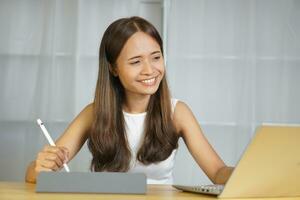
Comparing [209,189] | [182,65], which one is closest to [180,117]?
[209,189]

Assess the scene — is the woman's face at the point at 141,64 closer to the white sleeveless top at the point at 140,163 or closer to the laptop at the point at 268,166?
the white sleeveless top at the point at 140,163

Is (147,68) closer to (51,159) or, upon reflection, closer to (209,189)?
(51,159)

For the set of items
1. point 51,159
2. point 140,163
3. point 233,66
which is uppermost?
point 233,66

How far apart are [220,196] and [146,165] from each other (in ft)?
2.42

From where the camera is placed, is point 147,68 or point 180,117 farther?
point 180,117

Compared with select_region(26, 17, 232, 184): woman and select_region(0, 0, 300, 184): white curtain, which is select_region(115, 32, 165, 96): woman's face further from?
select_region(0, 0, 300, 184): white curtain

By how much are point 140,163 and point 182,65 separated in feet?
4.34

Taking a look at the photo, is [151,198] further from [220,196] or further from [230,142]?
[230,142]

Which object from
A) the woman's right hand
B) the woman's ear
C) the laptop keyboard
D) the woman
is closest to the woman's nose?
the woman

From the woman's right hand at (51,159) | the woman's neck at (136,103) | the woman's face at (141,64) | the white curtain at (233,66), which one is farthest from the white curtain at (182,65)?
the woman's right hand at (51,159)

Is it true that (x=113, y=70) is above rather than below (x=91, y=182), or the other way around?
above

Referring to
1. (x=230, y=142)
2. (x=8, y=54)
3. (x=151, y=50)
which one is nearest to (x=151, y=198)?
(x=151, y=50)

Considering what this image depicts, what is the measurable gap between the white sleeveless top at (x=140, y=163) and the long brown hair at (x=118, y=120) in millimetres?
24

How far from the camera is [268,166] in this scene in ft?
2.52
